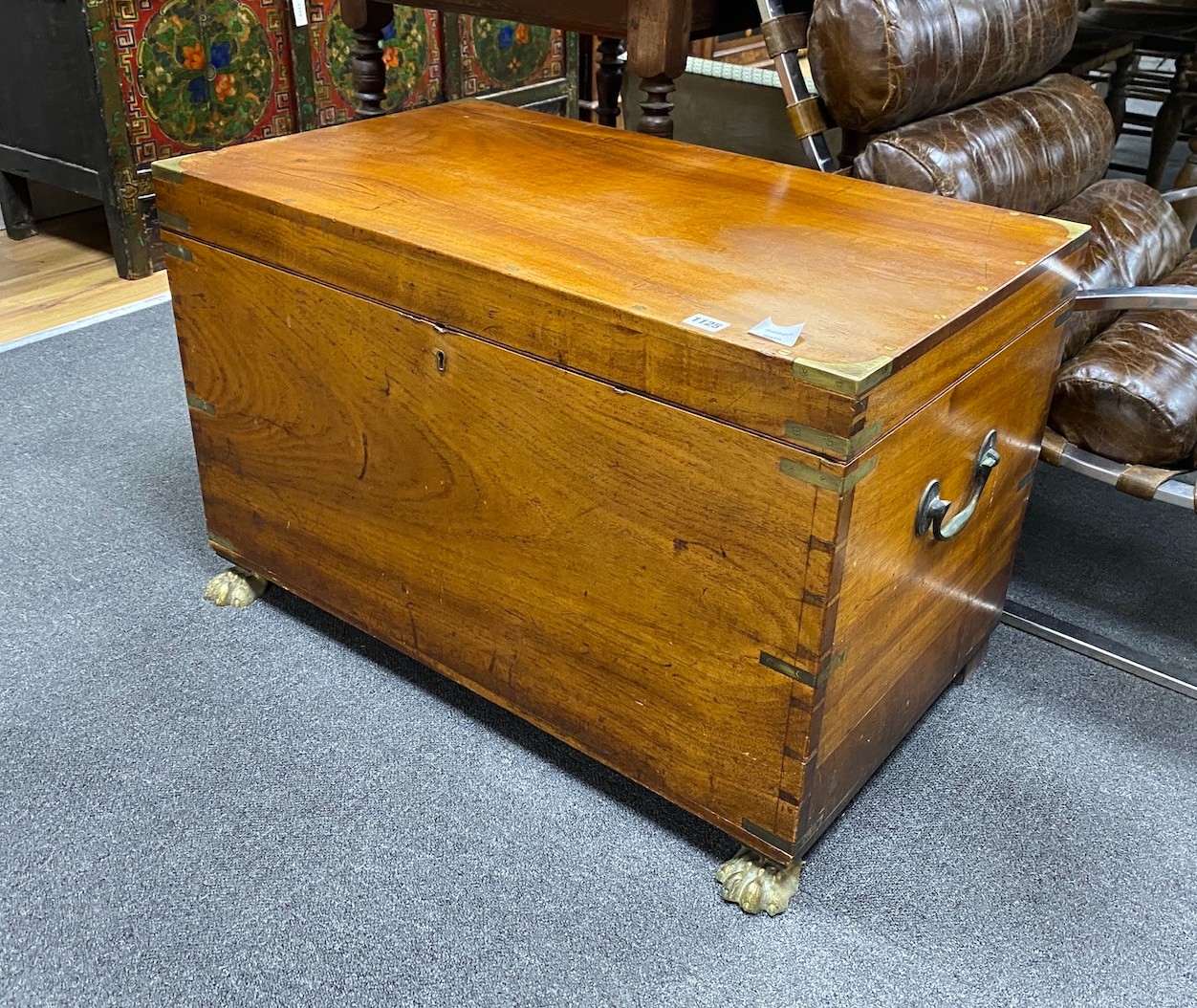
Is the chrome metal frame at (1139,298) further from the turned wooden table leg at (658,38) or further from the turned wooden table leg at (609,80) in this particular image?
the turned wooden table leg at (609,80)

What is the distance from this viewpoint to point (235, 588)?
4.92 ft

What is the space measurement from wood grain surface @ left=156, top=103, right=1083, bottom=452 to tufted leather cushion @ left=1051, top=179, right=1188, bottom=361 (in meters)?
0.41

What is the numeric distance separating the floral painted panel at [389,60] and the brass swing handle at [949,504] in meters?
2.06

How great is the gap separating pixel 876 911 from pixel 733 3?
4.08ft

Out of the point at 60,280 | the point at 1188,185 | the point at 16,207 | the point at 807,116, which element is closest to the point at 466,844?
the point at 807,116

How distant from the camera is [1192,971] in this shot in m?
1.04

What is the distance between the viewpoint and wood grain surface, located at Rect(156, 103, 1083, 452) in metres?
0.91

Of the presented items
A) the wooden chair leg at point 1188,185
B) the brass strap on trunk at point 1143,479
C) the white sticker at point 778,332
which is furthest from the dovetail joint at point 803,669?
the wooden chair leg at point 1188,185

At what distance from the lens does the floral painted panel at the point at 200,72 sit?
2.40 metres

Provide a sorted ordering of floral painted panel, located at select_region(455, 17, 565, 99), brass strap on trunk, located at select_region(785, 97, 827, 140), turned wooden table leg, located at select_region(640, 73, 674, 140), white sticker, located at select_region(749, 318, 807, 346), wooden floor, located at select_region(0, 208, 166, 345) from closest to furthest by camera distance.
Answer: white sticker, located at select_region(749, 318, 807, 346) < brass strap on trunk, located at select_region(785, 97, 827, 140) < turned wooden table leg, located at select_region(640, 73, 674, 140) < wooden floor, located at select_region(0, 208, 166, 345) < floral painted panel, located at select_region(455, 17, 565, 99)

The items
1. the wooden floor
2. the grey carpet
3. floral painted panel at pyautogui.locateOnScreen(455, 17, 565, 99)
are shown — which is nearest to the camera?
the grey carpet

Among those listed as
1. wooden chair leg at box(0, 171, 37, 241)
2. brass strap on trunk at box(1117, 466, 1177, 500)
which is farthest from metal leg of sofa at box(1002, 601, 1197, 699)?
wooden chair leg at box(0, 171, 37, 241)

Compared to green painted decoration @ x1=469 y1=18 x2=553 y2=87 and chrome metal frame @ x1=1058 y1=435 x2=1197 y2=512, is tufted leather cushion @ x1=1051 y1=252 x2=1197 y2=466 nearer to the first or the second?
chrome metal frame @ x1=1058 y1=435 x2=1197 y2=512

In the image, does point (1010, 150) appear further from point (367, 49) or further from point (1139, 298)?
point (367, 49)
